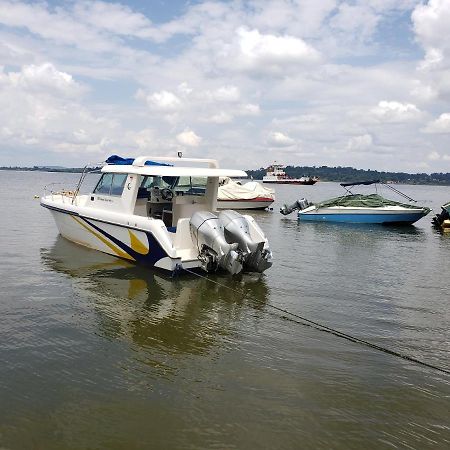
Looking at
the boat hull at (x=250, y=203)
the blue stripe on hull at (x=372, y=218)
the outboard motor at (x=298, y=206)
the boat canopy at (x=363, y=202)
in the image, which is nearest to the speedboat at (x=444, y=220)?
the boat canopy at (x=363, y=202)

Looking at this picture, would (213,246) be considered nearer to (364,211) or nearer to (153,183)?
(153,183)

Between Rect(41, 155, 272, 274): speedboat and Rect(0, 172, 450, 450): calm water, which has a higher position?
Rect(41, 155, 272, 274): speedboat

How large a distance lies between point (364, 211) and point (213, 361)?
20912 mm

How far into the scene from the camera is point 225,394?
5.54 meters

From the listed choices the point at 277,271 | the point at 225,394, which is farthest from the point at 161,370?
the point at 277,271

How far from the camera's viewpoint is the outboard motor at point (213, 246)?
34.1ft

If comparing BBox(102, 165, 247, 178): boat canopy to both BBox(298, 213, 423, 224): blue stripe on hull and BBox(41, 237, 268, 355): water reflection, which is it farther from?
BBox(298, 213, 423, 224): blue stripe on hull

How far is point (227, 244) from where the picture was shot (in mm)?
10516

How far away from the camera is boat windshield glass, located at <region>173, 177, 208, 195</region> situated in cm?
1343

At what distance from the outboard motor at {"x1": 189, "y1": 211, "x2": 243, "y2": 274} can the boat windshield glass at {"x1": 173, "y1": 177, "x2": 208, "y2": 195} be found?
2.50 m

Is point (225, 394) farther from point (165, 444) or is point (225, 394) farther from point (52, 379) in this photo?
point (52, 379)

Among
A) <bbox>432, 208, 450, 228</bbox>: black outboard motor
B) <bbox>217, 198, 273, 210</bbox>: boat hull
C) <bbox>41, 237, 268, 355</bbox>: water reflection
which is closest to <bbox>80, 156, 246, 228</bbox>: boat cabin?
<bbox>41, 237, 268, 355</bbox>: water reflection

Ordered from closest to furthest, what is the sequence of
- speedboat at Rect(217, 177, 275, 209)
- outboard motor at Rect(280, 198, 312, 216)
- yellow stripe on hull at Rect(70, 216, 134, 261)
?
yellow stripe on hull at Rect(70, 216, 134, 261) → outboard motor at Rect(280, 198, 312, 216) → speedboat at Rect(217, 177, 275, 209)

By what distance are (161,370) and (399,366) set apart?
11.2 feet
